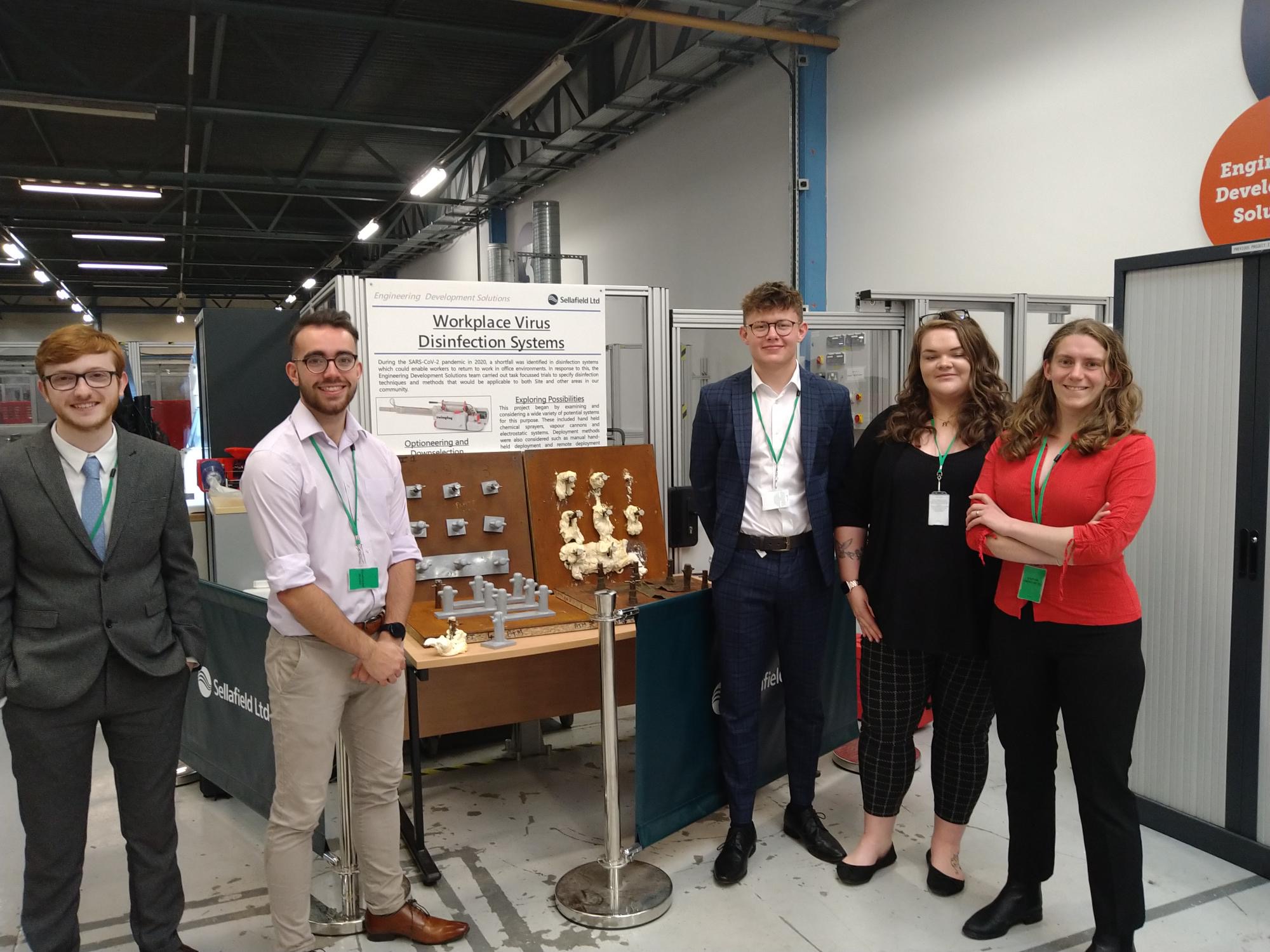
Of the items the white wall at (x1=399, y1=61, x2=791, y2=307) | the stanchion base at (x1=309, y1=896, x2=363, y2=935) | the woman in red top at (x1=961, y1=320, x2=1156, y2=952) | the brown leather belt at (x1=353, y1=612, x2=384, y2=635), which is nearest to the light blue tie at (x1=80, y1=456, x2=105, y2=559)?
the brown leather belt at (x1=353, y1=612, x2=384, y2=635)

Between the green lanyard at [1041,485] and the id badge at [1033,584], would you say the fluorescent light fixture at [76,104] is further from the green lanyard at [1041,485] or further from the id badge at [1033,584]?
the id badge at [1033,584]

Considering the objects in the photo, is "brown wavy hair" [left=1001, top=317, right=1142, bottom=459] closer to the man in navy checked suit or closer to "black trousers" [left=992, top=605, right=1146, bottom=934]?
"black trousers" [left=992, top=605, right=1146, bottom=934]

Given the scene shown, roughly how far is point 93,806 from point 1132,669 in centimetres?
343

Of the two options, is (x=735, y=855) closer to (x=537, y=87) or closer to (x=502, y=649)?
(x=502, y=649)

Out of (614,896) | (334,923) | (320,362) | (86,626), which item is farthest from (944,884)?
(86,626)

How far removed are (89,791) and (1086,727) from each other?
2.27 meters

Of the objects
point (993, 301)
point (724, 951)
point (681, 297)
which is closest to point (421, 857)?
point (724, 951)

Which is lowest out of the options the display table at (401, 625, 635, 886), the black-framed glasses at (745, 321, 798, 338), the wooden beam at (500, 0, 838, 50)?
the display table at (401, 625, 635, 886)

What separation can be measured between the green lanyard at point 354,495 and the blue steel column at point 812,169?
15.4 feet

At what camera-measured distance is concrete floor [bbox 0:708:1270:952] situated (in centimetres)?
242

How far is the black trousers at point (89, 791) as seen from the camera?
196 cm

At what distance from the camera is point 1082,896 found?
260 centimetres

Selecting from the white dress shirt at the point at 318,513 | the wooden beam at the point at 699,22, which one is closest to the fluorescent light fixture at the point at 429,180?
the wooden beam at the point at 699,22

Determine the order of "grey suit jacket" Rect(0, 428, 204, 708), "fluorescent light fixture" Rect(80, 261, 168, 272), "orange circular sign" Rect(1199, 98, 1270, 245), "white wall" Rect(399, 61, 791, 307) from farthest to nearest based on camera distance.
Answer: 1. "fluorescent light fixture" Rect(80, 261, 168, 272)
2. "white wall" Rect(399, 61, 791, 307)
3. "orange circular sign" Rect(1199, 98, 1270, 245)
4. "grey suit jacket" Rect(0, 428, 204, 708)
